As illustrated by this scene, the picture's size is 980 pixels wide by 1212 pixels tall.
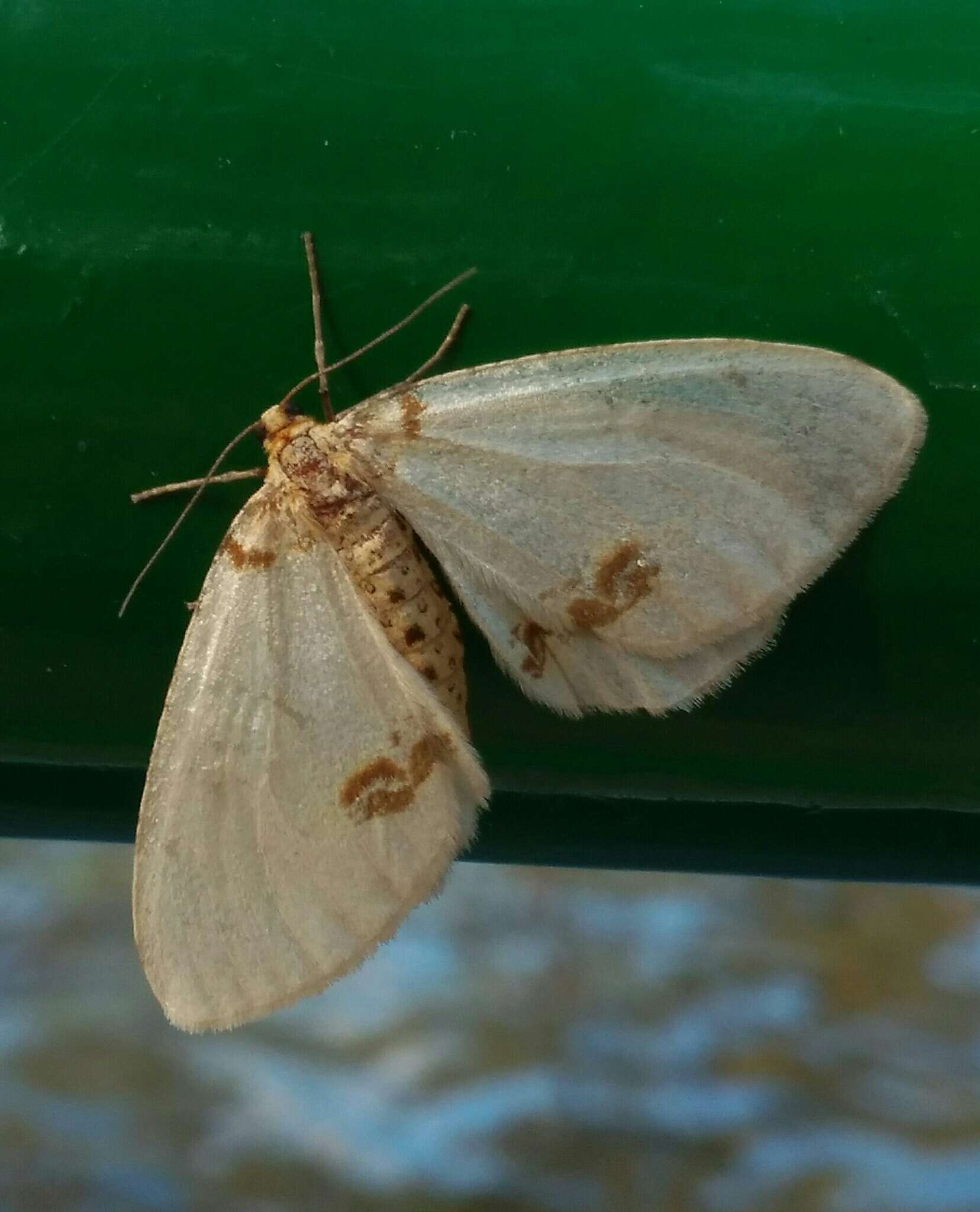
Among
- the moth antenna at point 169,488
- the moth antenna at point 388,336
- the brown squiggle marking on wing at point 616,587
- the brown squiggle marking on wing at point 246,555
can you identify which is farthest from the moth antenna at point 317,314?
the brown squiggle marking on wing at point 616,587

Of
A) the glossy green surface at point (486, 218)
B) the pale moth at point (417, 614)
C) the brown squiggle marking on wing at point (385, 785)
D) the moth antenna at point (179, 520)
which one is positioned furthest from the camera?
the brown squiggle marking on wing at point (385, 785)

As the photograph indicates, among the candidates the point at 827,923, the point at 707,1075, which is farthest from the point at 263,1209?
the point at 827,923

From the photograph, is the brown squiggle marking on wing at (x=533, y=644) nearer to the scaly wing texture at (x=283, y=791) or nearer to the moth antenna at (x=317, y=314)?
the scaly wing texture at (x=283, y=791)

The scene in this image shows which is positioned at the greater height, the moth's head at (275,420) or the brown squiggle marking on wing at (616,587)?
the moth's head at (275,420)

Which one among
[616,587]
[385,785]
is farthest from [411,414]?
[385,785]

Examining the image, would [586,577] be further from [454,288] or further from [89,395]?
[89,395]

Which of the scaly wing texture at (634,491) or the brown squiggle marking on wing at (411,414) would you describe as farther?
the brown squiggle marking on wing at (411,414)

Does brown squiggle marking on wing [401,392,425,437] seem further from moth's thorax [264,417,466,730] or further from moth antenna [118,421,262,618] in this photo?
moth antenna [118,421,262,618]

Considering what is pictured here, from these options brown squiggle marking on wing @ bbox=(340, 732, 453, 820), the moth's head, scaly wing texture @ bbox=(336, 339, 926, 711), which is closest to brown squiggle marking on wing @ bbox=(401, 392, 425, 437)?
scaly wing texture @ bbox=(336, 339, 926, 711)

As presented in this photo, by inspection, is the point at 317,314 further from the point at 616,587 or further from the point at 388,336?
the point at 616,587
